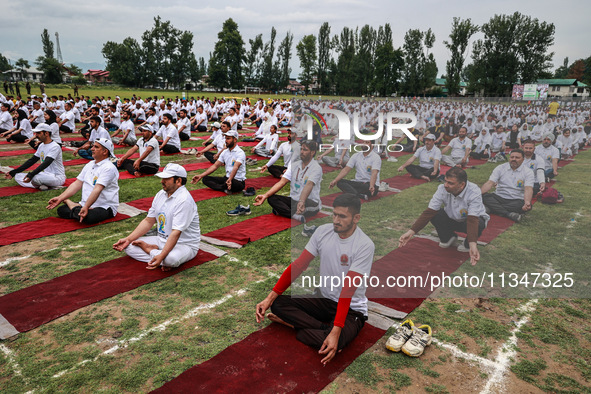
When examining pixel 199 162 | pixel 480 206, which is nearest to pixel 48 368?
pixel 480 206

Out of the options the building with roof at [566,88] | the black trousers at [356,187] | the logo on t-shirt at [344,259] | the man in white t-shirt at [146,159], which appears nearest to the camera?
the logo on t-shirt at [344,259]

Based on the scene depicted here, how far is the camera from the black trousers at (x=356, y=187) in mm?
4699

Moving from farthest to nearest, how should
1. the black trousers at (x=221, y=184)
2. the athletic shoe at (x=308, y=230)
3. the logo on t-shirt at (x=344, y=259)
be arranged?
the black trousers at (x=221, y=184) → the athletic shoe at (x=308, y=230) → the logo on t-shirt at (x=344, y=259)

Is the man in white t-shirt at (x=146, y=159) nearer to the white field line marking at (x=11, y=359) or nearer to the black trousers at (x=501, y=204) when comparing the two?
the white field line marking at (x=11, y=359)

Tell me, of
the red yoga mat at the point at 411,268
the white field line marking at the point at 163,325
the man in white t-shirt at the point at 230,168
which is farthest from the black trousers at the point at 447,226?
the man in white t-shirt at the point at 230,168

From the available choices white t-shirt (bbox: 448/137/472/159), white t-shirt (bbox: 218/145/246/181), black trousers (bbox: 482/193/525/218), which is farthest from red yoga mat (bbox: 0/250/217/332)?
black trousers (bbox: 482/193/525/218)

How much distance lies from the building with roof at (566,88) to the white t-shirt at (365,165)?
2560 millimetres

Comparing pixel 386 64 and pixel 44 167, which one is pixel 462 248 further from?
pixel 44 167

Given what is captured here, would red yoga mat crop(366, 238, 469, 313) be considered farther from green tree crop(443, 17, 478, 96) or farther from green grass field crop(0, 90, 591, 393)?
green tree crop(443, 17, 478, 96)

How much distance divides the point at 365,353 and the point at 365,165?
237cm

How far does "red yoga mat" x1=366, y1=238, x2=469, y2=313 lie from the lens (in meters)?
3.83

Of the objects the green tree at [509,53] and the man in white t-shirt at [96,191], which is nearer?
the green tree at [509,53]

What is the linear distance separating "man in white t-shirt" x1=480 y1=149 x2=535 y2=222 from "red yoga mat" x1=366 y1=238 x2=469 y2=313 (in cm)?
76

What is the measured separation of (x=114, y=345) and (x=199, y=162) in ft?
27.1
